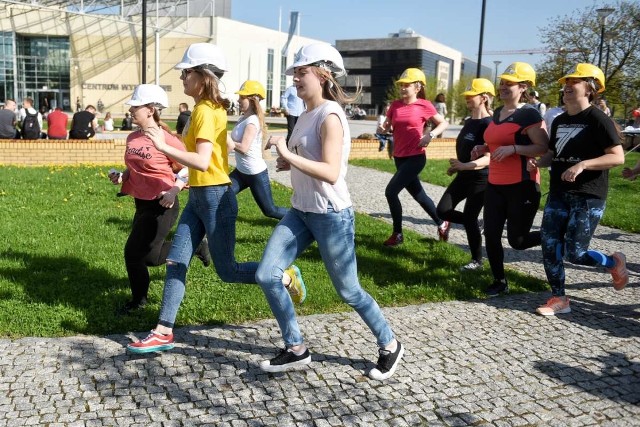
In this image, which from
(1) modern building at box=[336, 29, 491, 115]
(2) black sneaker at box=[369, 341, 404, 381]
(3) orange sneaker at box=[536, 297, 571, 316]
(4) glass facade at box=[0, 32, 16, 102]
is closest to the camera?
(2) black sneaker at box=[369, 341, 404, 381]

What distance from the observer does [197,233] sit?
4.23m

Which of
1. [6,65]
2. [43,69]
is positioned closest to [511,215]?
[6,65]

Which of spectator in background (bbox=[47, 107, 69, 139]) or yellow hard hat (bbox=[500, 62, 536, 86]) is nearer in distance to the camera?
yellow hard hat (bbox=[500, 62, 536, 86])

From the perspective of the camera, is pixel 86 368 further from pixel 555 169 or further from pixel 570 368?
pixel 555 169

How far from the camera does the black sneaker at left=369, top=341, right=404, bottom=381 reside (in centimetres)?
381

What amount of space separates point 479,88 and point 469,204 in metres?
1.16

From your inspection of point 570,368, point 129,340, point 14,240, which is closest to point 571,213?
point 570,368

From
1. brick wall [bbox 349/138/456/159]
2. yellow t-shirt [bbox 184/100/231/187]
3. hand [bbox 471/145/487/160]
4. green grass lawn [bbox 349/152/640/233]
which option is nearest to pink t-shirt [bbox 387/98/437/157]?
hand [bbox 471/145/487/160]

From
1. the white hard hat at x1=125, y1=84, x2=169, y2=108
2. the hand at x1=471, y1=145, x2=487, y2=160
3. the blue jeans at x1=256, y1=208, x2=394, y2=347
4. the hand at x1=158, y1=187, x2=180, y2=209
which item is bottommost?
the blue jeans at x1=256, y1=208, x2=394, y2=347

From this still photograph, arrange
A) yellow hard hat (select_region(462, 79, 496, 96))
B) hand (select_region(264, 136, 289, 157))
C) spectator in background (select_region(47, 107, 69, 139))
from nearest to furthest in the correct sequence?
hand (select_region(264, 136, 289, 157)) → yellow hard hat (select_region(462, 79, 496, 96)) → spectator in background (select_region(47, 107, 69, 139))

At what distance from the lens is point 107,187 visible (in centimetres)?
1127

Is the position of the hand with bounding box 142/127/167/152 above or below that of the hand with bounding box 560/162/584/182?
above

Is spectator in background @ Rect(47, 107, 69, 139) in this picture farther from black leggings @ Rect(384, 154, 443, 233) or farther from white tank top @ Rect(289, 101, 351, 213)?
white tank top @ Rect(289, 101, 351, 213)

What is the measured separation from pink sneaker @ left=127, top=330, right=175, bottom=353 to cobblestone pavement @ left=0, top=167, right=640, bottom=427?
2.6 inches
